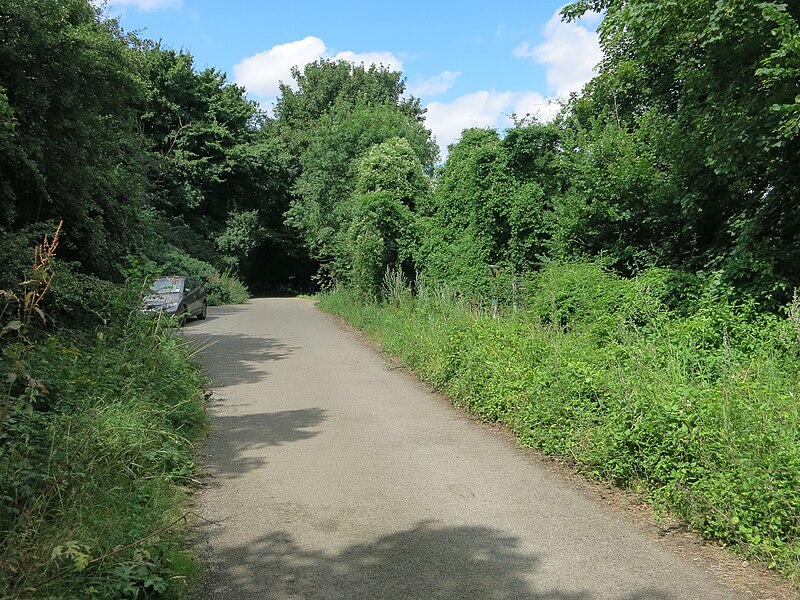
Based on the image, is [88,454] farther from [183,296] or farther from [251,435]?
[183,296]

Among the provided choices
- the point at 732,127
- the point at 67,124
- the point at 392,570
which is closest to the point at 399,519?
the point at 392,570

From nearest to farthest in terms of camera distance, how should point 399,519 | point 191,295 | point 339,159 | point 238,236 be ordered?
point 399,519, point 191,295, point 339,159, point 238,236

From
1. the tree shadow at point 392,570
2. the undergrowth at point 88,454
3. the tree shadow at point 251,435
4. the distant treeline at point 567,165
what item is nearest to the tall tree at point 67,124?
the distant treeline at point 567,165

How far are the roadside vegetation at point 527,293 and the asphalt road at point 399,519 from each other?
1.48 feet

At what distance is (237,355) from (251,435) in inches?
265

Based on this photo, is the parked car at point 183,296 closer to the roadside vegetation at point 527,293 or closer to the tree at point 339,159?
the roadside vegetation at point 527,293

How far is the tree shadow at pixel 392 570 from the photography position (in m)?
3.99

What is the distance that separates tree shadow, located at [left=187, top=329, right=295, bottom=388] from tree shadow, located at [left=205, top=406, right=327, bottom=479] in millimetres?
2453

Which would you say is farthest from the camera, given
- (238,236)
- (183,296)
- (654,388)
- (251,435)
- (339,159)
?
(238,236)

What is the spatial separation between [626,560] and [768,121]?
6177 millimetres

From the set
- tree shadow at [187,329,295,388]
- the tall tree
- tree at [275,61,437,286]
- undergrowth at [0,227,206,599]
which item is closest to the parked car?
tree shadow at [187,329,295,388]

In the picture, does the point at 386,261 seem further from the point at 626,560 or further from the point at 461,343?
the point at 626,560

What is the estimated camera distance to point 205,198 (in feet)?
127

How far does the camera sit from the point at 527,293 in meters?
12.6
